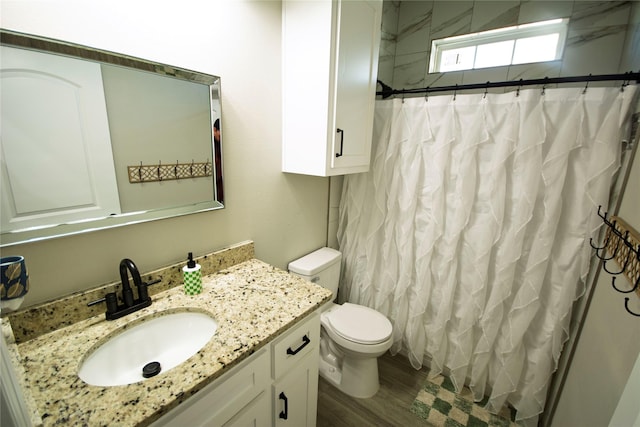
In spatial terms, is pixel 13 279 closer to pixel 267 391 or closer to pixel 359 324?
pixel 267 391

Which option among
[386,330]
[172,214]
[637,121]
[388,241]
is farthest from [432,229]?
[172,214]

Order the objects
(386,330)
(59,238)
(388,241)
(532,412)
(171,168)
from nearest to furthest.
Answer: (59,238)
(171,168)
(532,412)
(386,330)
(388,241)

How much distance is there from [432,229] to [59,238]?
1.72 metres

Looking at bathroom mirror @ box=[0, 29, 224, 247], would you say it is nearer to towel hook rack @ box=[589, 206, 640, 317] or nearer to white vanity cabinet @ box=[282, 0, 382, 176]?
white vanity cabinet @ box=[282, 0, 382, 176]

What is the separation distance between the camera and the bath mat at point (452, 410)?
1.56 meters

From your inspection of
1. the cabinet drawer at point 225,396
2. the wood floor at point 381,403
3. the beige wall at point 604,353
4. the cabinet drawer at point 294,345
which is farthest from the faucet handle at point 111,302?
the beige wall at point 604,353

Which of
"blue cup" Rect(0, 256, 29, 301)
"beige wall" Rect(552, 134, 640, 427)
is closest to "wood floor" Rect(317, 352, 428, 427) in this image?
"beige wall" Rect(552, 134, 640, 427)

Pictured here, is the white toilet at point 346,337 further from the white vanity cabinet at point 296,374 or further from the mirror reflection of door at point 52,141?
the mirror reflection of door at point 52,141

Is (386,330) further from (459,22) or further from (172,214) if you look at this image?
(459,22)

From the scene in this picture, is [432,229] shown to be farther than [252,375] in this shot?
Yes

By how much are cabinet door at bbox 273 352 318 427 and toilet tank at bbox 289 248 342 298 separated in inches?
22.6

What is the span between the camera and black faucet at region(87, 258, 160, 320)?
0.93m

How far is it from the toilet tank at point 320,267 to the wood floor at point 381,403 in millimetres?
667

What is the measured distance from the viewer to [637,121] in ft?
3.64
